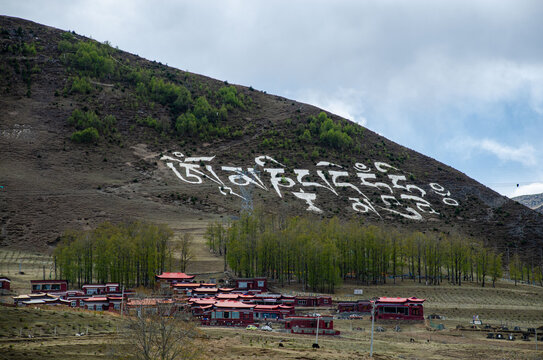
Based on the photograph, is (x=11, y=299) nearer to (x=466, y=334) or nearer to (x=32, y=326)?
(x=32, y=326)

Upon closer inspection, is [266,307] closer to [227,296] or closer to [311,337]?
[227,296]

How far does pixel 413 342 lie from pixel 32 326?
38576mm

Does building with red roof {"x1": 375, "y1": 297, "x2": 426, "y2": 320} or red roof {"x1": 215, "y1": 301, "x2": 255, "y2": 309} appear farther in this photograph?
building with red roof {"x1": 375, "y1": 297, "x2": 426, "y2": 320}

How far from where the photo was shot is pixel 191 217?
5340 inches

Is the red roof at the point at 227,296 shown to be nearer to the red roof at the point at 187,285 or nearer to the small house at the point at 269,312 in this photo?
the small house at the point at 269,312

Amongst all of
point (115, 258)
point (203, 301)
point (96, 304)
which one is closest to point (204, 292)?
point (203, 301)

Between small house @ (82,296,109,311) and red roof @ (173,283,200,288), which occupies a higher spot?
red roof @ (173,283,200,288)

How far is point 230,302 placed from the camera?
72.2m

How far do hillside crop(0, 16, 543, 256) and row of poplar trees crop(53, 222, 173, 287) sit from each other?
101 ft

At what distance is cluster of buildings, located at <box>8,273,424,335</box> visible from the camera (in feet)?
224

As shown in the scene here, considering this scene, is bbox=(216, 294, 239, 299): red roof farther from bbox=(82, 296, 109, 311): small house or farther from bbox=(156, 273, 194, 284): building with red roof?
bbox=(82, 296, 109, 311): small house

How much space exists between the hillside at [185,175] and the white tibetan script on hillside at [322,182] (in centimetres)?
34

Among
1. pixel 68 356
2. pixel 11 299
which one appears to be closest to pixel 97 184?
pixel 11 299

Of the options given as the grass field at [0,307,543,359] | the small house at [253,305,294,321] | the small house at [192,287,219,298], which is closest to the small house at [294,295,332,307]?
the small house at [253,305,294,321]
